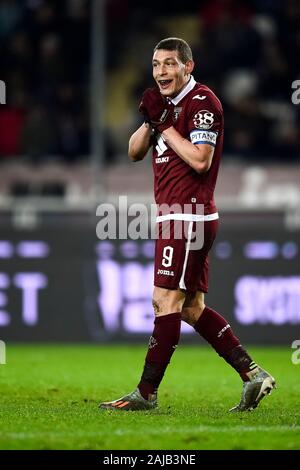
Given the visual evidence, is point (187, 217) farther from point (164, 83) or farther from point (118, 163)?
point (118, 163)

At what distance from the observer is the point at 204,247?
23.8 ft

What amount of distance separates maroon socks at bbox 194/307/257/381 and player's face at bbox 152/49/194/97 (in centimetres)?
141

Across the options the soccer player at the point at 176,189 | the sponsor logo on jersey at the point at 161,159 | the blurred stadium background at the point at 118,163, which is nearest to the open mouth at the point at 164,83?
the soccer player at the point at 176,189

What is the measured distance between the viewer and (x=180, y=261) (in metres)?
7.21

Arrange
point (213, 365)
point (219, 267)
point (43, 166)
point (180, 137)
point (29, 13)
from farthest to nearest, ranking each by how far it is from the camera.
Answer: point (29, 13) < point (43, 166) < point (219, 267) < point (213, 365) < point (180, 137)

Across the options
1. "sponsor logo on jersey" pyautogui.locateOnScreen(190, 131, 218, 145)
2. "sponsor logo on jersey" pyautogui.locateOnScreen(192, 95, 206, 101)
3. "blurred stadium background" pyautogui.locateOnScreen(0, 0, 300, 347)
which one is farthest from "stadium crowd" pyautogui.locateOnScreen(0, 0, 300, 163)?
"sponsor logo on jersey" pyautogui.locateOnScreen(190, 131, 218, 145)

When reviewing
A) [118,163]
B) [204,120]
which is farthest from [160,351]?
[118,163]

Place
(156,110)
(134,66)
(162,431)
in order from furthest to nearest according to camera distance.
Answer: (134,66), (156,110), (162,431)

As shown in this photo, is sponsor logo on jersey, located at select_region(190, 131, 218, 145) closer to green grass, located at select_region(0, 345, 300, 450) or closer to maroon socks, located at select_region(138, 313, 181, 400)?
maroon socks, located at select_region(138, 313, 181, 400)

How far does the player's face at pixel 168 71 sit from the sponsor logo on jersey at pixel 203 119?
238 millimetres

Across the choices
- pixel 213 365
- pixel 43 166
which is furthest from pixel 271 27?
pixel 213 365

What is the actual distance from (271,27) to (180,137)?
30.7 feet

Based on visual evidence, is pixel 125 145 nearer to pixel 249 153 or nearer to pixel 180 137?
pixel 249 153

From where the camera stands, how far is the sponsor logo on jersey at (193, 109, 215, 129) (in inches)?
280
